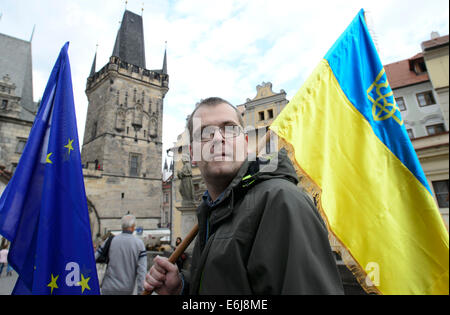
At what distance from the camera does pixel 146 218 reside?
25.1m

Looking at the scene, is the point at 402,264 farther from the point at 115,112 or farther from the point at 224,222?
the point at 115,112

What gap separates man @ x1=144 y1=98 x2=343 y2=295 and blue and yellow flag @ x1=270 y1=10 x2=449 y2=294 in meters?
0.78

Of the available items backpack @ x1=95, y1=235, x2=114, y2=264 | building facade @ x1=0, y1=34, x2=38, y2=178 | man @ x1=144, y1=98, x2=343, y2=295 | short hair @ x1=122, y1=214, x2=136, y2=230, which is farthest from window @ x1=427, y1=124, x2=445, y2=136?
building facade @ x1=0, y1=34, x2=38, y2=178

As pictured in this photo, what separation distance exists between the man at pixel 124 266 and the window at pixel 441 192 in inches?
606

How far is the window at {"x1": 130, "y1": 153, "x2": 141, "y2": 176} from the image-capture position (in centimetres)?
2580

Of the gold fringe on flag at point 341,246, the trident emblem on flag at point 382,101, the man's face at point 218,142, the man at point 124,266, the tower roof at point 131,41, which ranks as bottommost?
the man at point 124,266

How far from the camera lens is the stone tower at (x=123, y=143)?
23.0 m

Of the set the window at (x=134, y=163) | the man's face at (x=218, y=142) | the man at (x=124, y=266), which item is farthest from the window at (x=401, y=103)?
the window at (x=134, y=163)

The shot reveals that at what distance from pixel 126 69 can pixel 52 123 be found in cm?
2885

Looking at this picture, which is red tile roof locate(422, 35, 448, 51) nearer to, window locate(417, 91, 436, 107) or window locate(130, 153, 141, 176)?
window locate(417, 91, 436, 107)

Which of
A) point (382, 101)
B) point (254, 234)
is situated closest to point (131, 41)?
point (382, 101)

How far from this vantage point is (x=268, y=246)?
0.83m

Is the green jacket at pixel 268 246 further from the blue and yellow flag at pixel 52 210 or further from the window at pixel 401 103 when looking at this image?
the window at pixel 401 103
